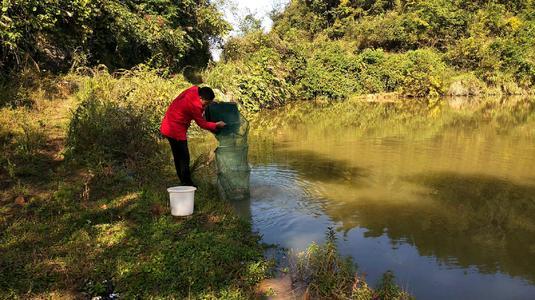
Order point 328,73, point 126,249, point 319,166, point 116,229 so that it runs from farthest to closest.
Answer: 1. point 328,73
2. point 319,166
3. point 116,229
4. point 126,249

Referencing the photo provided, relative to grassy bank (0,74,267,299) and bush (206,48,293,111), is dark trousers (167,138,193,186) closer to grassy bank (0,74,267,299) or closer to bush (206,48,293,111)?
grassy bank (0,74,267,299)

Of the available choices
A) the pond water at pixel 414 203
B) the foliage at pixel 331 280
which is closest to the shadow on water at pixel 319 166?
the pond water at pixel 414 203

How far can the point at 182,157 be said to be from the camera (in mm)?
5617

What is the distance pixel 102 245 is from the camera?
4.10 m

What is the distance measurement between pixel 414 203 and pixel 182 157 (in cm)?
342

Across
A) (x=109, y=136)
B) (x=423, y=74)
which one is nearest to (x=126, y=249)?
(x=109, y=136)

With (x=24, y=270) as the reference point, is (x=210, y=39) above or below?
above

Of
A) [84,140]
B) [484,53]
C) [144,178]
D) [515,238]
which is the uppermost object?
[484,53]

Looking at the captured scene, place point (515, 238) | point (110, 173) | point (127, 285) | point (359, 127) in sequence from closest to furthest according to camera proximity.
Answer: point (127, 285)
point (515, 238)
point (110, 173)
point (359, 127)

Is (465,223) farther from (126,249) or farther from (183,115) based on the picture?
(126,249)

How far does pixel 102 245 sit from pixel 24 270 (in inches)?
28.0

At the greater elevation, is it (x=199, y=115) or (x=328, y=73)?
(x=328, y=73)

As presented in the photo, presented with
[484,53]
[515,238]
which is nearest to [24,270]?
[515,238]

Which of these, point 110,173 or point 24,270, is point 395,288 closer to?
point 24,270
